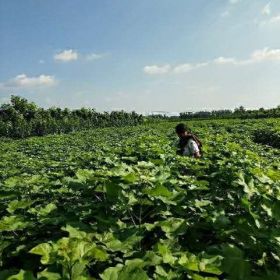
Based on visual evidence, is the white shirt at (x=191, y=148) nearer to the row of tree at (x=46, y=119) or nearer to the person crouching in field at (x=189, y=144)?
the person crouching in field at (x=189, y=144)

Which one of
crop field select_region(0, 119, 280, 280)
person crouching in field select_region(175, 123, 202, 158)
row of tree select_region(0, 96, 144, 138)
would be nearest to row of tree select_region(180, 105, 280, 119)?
row of tree select_region(0, 96, 144, 138)

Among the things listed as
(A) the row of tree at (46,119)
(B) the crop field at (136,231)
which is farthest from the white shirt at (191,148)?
(A) the row of tree at (46,119)

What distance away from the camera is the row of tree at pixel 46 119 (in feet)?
190

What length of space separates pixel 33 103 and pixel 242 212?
243ft

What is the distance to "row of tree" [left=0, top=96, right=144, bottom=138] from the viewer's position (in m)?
58.0

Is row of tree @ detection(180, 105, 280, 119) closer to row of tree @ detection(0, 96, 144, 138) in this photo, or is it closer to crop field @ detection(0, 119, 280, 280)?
row of tree @ detection(0, 96, 144, 138)

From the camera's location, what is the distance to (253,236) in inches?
110

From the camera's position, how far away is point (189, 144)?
30.3 feet

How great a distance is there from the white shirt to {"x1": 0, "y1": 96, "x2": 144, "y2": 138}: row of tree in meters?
50.8

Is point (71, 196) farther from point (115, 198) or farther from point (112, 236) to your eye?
point (112, 236)

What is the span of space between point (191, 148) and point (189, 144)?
131 millimetres

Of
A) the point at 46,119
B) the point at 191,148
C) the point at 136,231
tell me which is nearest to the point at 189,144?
the point at 191,148

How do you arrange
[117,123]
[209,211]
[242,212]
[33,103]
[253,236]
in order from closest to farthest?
[253,236] < [209,211] < [242,212] < [33,103] < [117,123]

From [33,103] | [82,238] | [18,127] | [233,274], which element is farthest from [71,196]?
[33,103]
